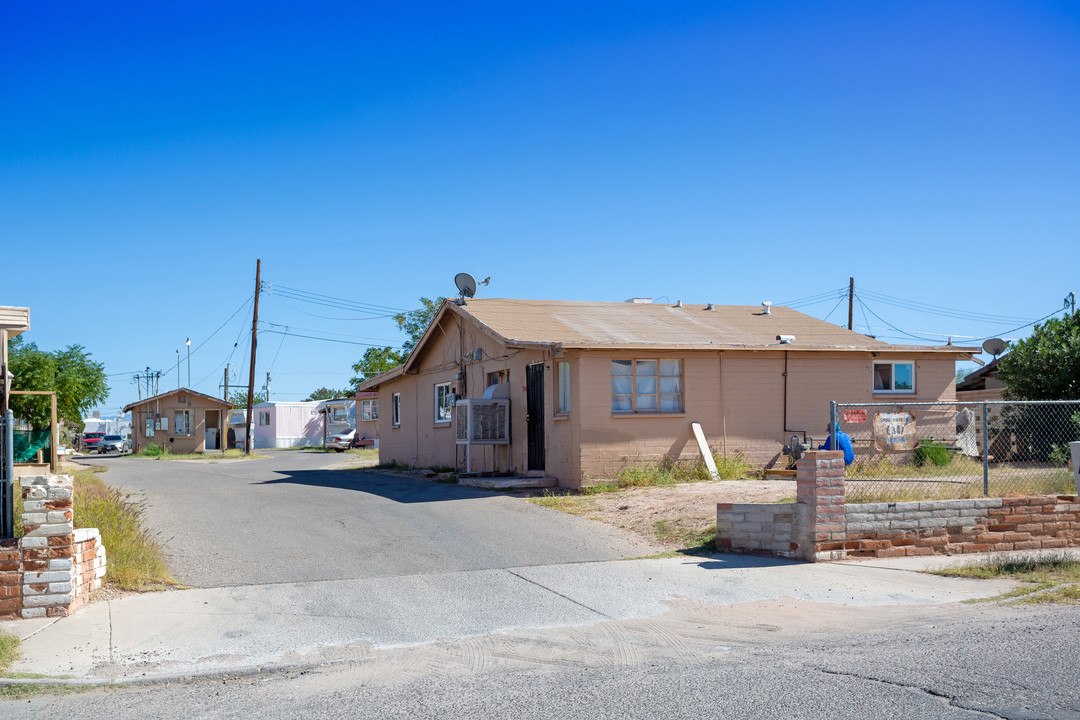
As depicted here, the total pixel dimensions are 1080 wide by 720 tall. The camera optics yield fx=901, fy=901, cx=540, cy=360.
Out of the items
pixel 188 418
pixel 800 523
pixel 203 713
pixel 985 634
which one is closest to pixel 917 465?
pixel 800 523

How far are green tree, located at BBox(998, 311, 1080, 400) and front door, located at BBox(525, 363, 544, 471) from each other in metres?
12.3

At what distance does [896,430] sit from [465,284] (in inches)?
394

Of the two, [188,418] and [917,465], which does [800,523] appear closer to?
[917,465]

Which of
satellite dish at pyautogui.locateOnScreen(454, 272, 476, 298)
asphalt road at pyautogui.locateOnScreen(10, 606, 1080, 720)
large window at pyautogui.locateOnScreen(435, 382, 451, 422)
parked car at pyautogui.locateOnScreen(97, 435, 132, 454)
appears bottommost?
parked car at pyautogui.locateOnScreen(97, 435, 132, 454)

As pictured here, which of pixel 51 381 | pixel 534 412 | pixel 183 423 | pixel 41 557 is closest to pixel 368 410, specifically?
pixel 183 423

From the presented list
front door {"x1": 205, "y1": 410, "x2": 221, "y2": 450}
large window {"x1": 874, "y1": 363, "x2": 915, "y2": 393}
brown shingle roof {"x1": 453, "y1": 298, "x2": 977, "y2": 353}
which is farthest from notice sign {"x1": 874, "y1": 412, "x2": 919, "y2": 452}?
front door {"x1": 205, "y1": 410, "x2": 221, "y2": 450}

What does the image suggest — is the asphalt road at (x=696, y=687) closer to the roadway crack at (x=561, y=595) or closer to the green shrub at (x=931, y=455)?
the roadway crack at (x=561, y=595)

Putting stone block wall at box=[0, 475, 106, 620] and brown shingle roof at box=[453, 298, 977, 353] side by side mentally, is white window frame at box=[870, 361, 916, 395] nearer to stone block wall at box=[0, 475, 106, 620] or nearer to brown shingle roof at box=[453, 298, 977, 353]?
brown shingle roof at box=[453, 298, 977, 353]

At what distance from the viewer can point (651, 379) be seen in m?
17.5

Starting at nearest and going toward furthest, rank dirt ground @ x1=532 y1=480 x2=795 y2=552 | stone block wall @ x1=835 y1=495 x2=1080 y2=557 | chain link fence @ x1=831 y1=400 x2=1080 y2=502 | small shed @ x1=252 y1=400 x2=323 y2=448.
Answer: stone block wall @ x1=835 y1=495 x2=1080 y2=557 < chain link fence @ x1=831 y1=400 x2=1080 y2=502 < dirt ground @ x1=532 y1=480 x2=795 y2=552 < small shed @ x1=252 y1=400 x2=323 y2=448

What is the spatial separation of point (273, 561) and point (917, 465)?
401 inches

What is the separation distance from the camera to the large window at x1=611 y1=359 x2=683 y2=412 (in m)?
17.2

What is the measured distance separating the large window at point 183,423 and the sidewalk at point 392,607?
43855mm

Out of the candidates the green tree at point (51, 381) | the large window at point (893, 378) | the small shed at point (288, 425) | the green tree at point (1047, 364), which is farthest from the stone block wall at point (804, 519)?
the small shed at point (288, 425)
